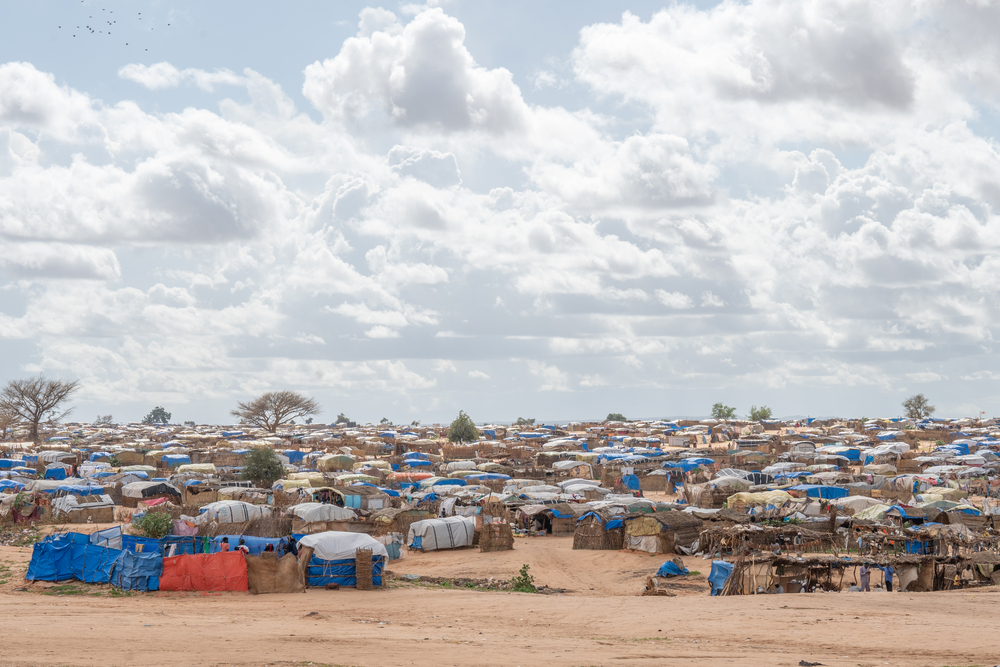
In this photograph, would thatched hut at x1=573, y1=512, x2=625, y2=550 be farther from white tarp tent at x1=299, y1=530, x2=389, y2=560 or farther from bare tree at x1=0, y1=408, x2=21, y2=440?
bare tree at x1=0, y1=408, x2=21, y2=440

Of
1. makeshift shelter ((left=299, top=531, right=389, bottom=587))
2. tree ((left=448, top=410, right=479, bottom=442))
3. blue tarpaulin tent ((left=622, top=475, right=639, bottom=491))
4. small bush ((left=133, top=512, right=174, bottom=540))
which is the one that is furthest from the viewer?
tree ((left=448, top=410, right=479, bottom=442))

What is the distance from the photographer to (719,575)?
24500mm

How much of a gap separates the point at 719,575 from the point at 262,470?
111 feet

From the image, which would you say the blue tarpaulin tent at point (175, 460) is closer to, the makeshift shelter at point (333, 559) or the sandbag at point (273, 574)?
the makeshift shelter at point (333, 559)

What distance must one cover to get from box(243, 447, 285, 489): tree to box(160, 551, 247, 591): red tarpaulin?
1097 inches

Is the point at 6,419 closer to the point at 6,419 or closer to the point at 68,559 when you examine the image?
the point at 6,419

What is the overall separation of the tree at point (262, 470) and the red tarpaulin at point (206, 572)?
27.9m

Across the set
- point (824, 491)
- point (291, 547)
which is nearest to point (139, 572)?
point (291, 547)

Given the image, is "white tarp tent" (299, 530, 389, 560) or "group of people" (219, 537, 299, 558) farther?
"group of people" (219, 537, 299, 558)

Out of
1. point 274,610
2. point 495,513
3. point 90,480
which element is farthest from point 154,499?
point 274,610

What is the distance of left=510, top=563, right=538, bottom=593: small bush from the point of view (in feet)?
85.9

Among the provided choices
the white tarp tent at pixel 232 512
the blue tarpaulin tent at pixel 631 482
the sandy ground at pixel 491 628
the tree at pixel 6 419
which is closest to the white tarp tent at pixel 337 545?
the sandy ground at pixel 491 628

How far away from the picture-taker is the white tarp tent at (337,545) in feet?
80.5

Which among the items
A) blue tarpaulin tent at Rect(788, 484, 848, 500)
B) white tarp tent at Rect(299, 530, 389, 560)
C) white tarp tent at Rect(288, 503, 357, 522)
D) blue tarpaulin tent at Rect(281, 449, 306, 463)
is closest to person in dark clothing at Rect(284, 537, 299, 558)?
white tarp tent at Rect(299, 530, 389, 560)
